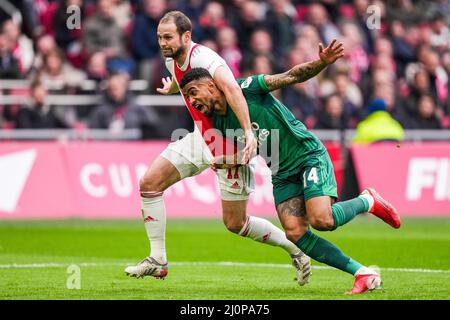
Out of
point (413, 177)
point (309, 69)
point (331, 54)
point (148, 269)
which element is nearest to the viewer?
point (331, 54)

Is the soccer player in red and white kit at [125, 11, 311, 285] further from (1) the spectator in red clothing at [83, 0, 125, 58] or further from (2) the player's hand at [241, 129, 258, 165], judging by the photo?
(1) the spectator in red clothing at [83, 0, 125, 58]

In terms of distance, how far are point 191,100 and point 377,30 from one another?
47.4ft

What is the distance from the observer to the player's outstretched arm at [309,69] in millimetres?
9188

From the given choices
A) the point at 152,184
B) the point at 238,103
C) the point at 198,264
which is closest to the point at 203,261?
the point at 198,264

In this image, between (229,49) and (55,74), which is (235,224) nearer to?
(55,74)

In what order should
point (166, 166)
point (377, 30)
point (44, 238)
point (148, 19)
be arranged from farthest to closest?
point (377, 30), point (148, 19), point (44, 238), point (166, 166)

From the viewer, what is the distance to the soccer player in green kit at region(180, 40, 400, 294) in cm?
940

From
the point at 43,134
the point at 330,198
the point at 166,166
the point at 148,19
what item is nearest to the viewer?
the point at 330,198

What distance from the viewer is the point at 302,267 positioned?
403 inches

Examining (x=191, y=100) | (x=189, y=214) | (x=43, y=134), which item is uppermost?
(x=191, y=100)

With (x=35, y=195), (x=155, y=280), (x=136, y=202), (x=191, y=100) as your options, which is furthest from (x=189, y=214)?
(x=191, y=100)

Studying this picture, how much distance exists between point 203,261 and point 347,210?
3.33 m
